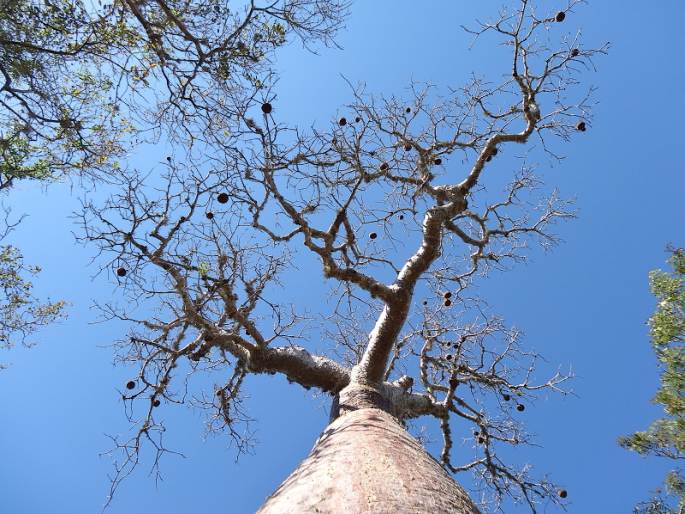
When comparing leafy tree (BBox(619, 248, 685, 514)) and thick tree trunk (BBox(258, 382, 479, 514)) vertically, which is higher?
leafy tree (BBox(619, 248, 685, 514))

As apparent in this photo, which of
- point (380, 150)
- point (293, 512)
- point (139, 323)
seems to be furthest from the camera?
point (380, 150)

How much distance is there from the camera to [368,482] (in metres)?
2.02

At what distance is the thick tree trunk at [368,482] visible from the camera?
184cm

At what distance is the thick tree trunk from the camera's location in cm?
184

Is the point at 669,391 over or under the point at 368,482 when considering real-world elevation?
over

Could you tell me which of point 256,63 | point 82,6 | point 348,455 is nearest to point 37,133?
point 82,6

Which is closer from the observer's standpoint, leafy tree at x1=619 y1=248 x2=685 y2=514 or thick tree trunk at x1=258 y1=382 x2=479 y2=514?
thick tree trunk at x1=258 y1=382 x2=479 y2=514

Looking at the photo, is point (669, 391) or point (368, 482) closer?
point (368, 482)

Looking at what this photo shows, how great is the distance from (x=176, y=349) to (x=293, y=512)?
3564 mm

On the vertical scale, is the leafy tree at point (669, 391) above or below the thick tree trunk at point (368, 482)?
above

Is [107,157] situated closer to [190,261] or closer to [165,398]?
[190,261]

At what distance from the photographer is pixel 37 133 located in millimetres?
3715

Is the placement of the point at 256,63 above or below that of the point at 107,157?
above

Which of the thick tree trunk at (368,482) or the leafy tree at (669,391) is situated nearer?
the thick tree trunk at (368,482)
